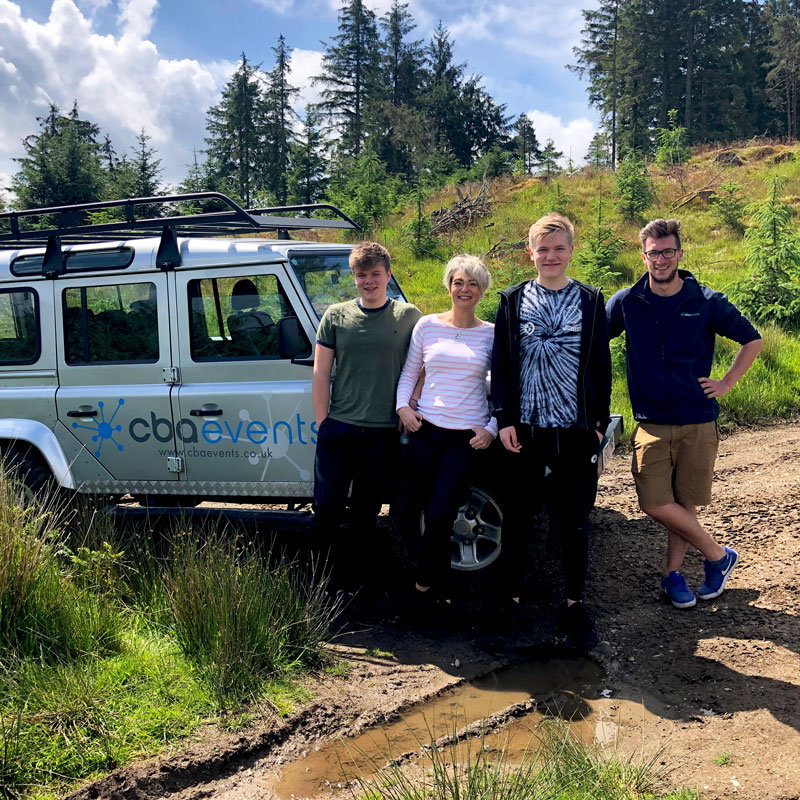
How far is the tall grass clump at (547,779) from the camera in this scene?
2373mm

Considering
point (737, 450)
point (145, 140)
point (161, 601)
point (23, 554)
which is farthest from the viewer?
point (145, 140)

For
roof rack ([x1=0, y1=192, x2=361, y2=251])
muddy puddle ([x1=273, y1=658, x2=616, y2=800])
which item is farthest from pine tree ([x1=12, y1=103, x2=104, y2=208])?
muddy puddle ([x1=273, y1=658, x2=616, y2=800])

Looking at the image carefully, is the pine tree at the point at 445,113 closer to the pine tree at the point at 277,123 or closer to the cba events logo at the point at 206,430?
the pine tree at the point at 277,123

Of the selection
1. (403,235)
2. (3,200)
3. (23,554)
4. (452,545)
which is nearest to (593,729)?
(452,545)

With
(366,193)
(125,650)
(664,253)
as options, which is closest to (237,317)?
(125,650)

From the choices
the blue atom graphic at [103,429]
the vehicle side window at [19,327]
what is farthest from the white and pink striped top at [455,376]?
the vehicle side window at [19,327]

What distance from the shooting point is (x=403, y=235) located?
17.3m

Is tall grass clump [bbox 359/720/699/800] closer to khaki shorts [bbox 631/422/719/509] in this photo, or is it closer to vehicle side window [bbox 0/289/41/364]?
khaki shorts [bbox 631/422/719/509]

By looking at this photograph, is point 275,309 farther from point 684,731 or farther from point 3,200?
point 3,200

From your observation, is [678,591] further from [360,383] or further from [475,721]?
[360,383]

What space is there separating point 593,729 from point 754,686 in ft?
2.75

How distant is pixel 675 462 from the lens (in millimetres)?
4164

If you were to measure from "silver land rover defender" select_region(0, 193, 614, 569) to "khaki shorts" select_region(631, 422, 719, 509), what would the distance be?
29.9 inches

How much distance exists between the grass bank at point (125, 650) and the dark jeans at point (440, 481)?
0.65m
